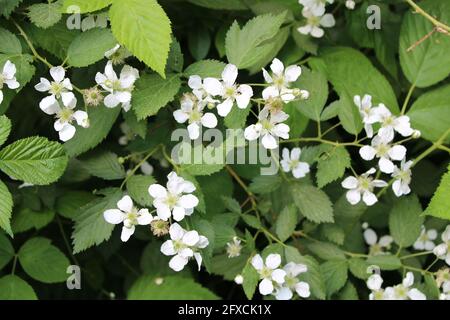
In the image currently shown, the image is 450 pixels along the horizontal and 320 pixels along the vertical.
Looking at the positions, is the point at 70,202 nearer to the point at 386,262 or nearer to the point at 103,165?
the point at 103,165

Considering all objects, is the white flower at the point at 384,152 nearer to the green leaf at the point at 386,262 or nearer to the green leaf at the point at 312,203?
the green leaf at the point at 312,203

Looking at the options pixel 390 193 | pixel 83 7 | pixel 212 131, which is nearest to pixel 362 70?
pixel 390 193

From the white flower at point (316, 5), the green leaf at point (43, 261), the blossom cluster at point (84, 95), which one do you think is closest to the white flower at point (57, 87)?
the blossom cluster at point (84, 95)

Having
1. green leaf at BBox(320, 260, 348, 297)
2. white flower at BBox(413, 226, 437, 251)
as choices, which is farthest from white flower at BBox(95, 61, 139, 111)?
white flower at BBox(413, 226, 437, 251)

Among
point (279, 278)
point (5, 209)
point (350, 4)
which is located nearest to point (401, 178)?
point (279, 278)

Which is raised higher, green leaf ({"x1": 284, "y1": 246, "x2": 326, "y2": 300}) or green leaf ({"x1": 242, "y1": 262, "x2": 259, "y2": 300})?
green leaf ({"x1": 242, "y1": 262, "x2": 259, "y2": 300})

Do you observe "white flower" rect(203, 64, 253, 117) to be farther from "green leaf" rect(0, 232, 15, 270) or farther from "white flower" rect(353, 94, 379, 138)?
"green leaf" rect(0, 232, 15, 270)
